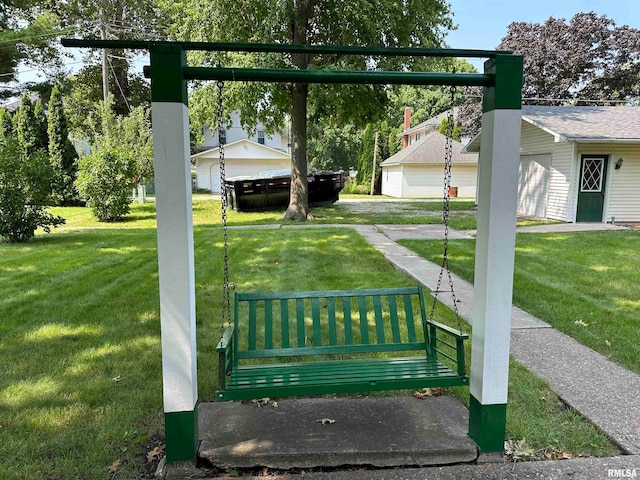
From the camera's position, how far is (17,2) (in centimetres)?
1181

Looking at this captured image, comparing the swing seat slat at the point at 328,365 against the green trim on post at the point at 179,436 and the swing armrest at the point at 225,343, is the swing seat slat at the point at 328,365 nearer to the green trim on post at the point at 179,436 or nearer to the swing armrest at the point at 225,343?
the swing armrest at the point at 225,343

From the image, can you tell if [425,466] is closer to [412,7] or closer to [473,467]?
[473,467]

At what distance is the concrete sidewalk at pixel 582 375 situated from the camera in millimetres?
2916

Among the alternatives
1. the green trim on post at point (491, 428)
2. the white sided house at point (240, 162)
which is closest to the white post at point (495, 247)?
the green trim on post at point (491, 428)

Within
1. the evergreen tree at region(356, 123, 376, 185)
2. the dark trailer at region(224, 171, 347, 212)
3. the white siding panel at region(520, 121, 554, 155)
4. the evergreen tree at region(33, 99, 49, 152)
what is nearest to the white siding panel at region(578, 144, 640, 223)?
the white siding panel at region(520, 121, 554, 155)

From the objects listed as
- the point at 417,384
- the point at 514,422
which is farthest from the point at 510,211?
the point at 514,422

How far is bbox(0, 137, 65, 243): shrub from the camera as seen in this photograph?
8.91 meters

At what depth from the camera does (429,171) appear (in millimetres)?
28547

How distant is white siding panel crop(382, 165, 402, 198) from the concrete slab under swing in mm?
26236

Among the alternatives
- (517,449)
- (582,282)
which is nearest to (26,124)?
(582,282)

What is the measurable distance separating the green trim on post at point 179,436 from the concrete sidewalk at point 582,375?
256 cm

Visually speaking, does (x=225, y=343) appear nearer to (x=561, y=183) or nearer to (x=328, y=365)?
(x=328, y=365)

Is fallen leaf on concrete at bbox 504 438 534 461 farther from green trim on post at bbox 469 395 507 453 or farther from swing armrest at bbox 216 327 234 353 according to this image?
swing armrest at bbox 216 327 234 353

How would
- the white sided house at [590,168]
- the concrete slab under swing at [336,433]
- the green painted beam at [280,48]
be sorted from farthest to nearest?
the white sided house at [590,168]
the concrete slab under swing at [336,433]
the green painted beam at [280,48]
